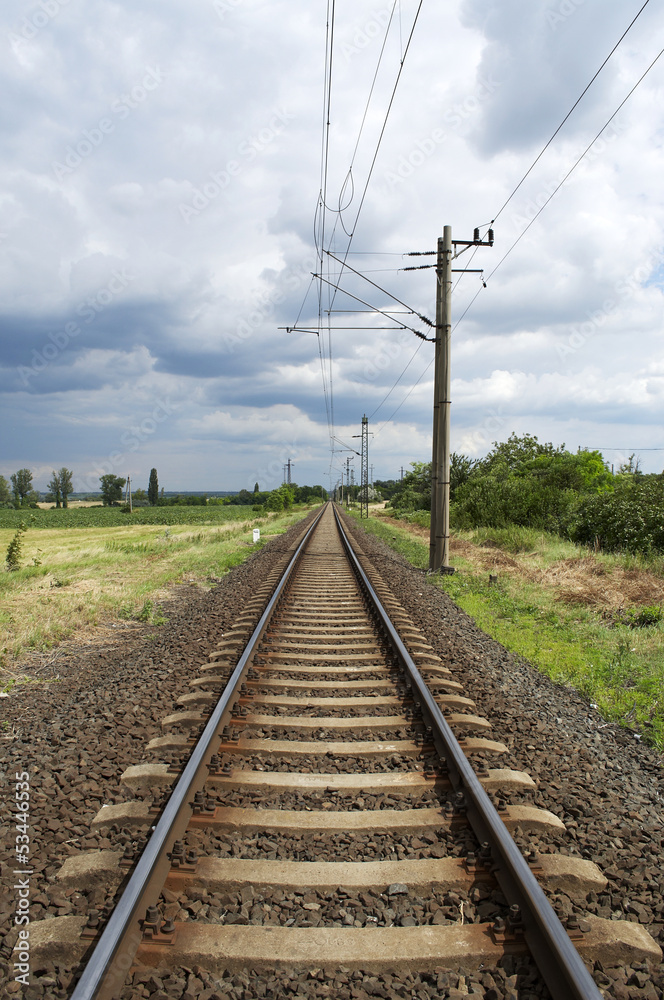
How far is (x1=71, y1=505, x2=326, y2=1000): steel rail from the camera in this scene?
1.94 meters

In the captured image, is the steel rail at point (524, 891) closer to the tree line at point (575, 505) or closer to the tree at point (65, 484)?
the tree line at point (575, 505)

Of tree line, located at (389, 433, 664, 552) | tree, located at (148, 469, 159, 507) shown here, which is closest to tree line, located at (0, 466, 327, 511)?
tree, located at (148, 469, 159, 507)

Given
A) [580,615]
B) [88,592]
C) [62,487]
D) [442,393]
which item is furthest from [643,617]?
[62,487]

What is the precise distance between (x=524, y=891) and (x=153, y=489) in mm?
156432

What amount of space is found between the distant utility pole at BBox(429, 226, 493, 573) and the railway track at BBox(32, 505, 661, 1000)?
8236 mm

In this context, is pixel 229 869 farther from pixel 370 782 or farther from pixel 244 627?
pixel 244 627

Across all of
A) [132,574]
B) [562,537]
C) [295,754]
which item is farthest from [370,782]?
[562,537]

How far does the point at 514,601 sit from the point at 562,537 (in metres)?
9.16

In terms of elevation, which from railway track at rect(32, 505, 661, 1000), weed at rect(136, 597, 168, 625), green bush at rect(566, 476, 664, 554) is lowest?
weed at rect(136, 597, 168, 625)

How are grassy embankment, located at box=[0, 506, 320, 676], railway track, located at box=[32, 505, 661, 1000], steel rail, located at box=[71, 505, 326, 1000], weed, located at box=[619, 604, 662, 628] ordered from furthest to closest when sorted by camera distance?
weed, located at box=[619, 604, 662, 628], grassy embankment, located at box=[0, 506, 320, 676], railway track, located at box=[32, 505, 661, 1000], steel rail, located at box=[71, 505, 326, 1000]

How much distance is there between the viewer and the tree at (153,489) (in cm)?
14850

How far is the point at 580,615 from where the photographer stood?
8578 mm

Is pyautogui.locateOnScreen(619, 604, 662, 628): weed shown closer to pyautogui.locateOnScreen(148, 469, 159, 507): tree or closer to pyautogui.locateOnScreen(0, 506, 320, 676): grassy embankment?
pyautogui.locateOnScreen(0, 506, 320, 676): grassy embankment

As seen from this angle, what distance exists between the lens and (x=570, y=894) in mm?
2568
